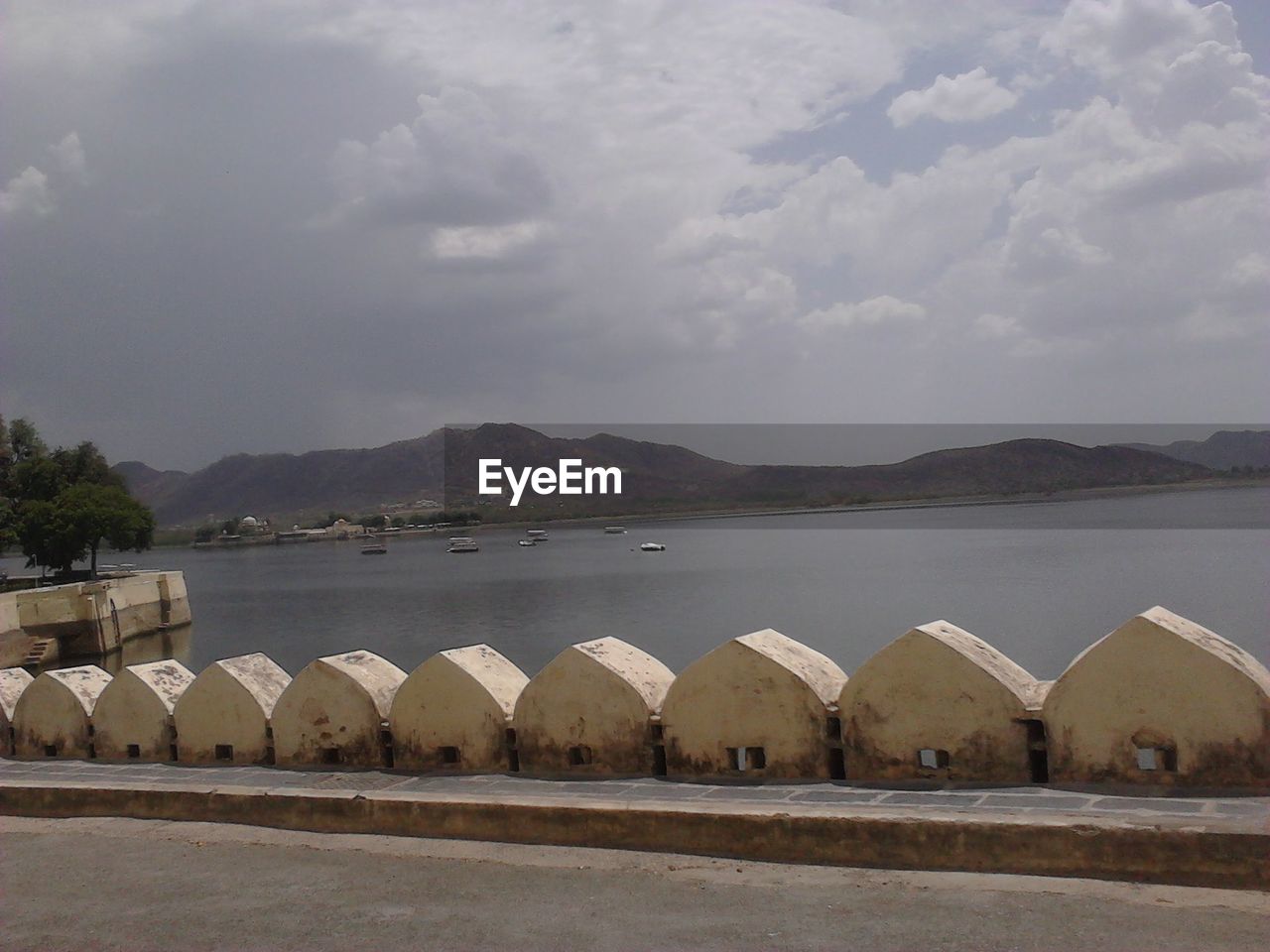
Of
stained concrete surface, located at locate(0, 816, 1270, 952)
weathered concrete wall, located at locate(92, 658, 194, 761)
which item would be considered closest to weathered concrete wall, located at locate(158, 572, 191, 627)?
weathered concrete wall, located at locate(92, 658, 194, 761)

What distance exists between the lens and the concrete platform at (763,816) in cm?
439

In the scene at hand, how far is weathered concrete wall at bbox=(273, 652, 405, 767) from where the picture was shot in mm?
A: 6992

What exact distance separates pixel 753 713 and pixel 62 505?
154ft

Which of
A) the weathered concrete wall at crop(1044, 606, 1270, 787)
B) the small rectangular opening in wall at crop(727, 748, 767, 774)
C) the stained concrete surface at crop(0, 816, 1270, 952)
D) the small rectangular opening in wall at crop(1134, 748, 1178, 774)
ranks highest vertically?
the weathered concrete wall at crop(1044, 606, 1270, 787)

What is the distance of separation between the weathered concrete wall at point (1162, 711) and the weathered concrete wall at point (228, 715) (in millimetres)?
4549

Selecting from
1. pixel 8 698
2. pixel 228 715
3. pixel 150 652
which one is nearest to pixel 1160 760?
pixel 228 715

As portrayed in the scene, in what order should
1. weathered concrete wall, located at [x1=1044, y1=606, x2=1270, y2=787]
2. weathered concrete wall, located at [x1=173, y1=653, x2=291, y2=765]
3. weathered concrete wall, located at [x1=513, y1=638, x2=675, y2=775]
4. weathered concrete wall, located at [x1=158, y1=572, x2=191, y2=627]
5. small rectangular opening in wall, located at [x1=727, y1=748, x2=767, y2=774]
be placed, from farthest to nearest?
weathered concrete wall, located at [x1=158, y1=572, x2=191, y2=627] → weathered concrete wall, located at [x1=173, y1=653, x2=291, y2=765] → weathered concrete wall, located at [x1=513, y1=638, x2=675, y2=775] → small rectangular opening in wall, located at [x1=727, y1=748, x2=767, y2=774] → weathered concrete wall, located at [x1=1044, y1=606, x2=1270, y2=787]

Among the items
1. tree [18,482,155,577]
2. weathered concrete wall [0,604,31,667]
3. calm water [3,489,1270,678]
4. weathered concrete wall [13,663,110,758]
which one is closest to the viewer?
weathered concrete wall [13,663,110,758]

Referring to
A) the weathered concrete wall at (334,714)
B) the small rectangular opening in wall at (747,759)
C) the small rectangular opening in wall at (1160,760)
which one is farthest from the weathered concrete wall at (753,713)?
the weathered concrete wall at (334,714)

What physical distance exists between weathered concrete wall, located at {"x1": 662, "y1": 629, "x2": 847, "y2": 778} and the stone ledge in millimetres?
542

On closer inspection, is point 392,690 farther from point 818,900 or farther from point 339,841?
point 818,900

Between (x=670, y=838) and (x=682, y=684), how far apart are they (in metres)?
0.90

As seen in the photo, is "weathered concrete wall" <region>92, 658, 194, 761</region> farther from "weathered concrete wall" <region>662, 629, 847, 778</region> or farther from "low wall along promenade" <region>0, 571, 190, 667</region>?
"low wall along promenade" <region>0, 571, 190, 667</region>

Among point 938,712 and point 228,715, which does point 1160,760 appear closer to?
point 938,712
